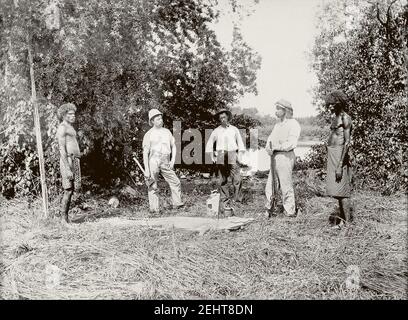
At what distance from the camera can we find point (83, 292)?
4.45m

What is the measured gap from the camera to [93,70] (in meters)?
8.53

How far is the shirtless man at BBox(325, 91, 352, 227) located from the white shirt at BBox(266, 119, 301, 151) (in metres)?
0.84

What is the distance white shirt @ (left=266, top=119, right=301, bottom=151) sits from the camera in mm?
7156

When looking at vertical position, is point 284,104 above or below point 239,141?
above

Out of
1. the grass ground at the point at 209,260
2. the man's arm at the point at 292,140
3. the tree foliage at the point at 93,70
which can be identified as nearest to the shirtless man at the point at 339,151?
the grass ground at the point at 209,260

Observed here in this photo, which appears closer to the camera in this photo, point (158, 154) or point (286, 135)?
point (286, 135)

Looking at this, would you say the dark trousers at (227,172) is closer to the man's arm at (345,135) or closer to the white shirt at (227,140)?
the white shirt at (227,140)

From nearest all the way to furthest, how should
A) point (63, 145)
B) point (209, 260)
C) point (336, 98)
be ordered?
1. point (209, 260)
2. point (336, 98)
3. point (63, 145)

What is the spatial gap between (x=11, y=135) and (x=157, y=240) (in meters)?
3.75

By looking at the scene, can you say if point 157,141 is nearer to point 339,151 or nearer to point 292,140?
point 292,140

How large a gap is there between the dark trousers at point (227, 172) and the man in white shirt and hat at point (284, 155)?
3.65 feet

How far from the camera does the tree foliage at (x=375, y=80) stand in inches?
365

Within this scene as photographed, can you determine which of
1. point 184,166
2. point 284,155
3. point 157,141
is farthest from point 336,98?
point 184,166

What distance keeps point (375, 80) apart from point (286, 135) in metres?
3.77
